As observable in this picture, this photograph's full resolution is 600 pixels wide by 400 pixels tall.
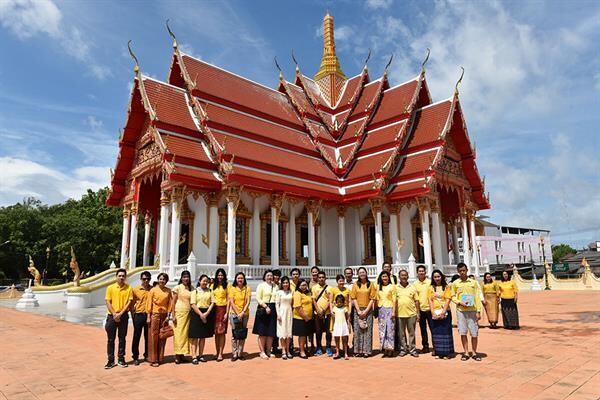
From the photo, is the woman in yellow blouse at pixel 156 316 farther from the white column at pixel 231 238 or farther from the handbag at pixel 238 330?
the white column at pixel 231 238

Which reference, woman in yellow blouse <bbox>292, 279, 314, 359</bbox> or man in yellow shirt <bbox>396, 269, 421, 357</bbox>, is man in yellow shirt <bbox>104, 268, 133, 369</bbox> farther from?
man in yellow shirt <bbox>396, 269, 421, 357</bbox>

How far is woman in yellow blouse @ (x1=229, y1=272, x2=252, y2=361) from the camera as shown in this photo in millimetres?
6422

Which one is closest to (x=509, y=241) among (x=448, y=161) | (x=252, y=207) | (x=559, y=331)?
(x=448, y=161)

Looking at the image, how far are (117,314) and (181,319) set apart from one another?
0.88 metres

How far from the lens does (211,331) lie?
6.33 meters

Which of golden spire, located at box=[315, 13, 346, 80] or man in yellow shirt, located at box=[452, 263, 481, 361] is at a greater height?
golden spire, located at box=[315, 13, 346, 80]

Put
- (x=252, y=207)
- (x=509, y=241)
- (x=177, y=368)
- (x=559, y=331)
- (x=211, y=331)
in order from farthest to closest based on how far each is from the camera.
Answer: (x=509, y=241), (x=252, y=207), (x=559, y=331), (x=211, y=331), (x=177, y=368)

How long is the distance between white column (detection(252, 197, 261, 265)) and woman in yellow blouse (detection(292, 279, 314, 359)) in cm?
1064

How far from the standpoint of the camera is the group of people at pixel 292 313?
6156 millimetres

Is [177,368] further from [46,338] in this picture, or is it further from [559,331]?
[559,331]

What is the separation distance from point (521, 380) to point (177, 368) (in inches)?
172

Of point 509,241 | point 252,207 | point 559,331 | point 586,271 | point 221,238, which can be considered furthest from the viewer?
point 509,241

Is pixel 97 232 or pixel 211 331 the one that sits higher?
pixel 97 232

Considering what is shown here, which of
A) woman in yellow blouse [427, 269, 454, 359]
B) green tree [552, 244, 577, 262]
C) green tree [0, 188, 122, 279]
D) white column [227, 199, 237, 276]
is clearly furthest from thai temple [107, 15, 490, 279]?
green tree [552, 244, 577, 262]
